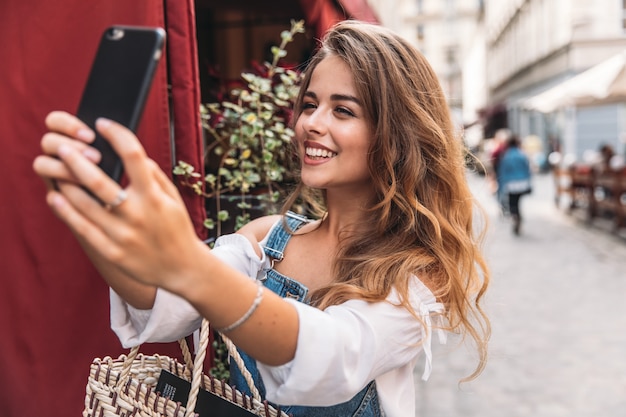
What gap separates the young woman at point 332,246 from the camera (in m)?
0.83

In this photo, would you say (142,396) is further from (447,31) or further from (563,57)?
(447,31)

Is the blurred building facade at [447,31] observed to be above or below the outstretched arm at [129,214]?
above

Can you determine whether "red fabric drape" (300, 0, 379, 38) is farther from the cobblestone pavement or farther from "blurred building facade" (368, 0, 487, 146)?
"blurred building facade" (368, 0, 487, 146)

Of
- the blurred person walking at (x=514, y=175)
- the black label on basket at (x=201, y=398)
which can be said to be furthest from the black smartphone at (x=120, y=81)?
the blurred person walking at (x=514, y=175)

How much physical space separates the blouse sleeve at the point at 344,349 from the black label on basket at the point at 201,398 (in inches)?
9.5

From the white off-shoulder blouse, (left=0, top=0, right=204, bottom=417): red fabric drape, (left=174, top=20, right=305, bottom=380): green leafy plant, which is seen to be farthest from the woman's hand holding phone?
(left=174, top=20, right=305, bottom=380): green leafy plant

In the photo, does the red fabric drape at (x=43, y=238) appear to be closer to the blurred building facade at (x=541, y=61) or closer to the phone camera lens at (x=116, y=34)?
the blurred building facade at (x=541, y=61)

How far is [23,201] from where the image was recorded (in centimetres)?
223

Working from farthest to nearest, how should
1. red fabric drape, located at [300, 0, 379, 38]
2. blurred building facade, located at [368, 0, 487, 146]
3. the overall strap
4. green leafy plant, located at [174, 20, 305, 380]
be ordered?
blurred building facade, located at [368, 0, 487, 146]
red fabric drape, located at [300, 0, 379, 38]
green leafy plant, located at [174, 20, 305, 380]
the overall strap

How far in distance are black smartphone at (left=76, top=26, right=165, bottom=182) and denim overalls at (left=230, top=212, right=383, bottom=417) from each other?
2.94ft

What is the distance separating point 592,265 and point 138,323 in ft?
26.8

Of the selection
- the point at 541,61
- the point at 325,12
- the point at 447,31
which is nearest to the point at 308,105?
the point at 325,12

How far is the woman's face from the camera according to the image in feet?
5.45

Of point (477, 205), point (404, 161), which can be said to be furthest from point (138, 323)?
point (477, 205)
